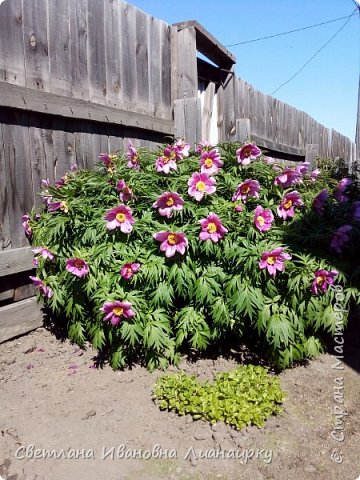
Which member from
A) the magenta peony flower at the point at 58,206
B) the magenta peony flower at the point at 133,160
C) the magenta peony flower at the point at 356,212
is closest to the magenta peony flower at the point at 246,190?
the magenta peony flower at the point at 356,212

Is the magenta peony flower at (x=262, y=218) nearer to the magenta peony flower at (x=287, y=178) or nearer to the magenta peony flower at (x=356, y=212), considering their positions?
the magenta peony flower at (x=287, y=178)

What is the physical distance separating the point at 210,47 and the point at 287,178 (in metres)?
3.38

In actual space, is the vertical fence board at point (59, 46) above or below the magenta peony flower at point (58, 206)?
above

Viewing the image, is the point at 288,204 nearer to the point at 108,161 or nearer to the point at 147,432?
the point at 108,161

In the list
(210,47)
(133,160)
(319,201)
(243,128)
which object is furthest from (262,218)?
(210,47)

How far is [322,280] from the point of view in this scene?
267 cm

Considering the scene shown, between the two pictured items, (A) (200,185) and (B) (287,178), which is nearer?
(A) (200,185)

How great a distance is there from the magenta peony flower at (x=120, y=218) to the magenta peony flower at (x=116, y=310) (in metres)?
0.49

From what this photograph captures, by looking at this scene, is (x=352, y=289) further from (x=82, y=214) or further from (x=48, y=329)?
(x=48, y=329)

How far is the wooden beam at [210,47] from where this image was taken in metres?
4.83

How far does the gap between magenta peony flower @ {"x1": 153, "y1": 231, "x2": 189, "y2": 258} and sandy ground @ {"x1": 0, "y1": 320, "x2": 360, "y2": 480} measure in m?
0.87

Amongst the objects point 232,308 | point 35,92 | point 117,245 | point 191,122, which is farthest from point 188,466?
point 191,122

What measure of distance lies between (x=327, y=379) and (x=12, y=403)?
203 cm

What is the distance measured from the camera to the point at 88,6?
3641mm
